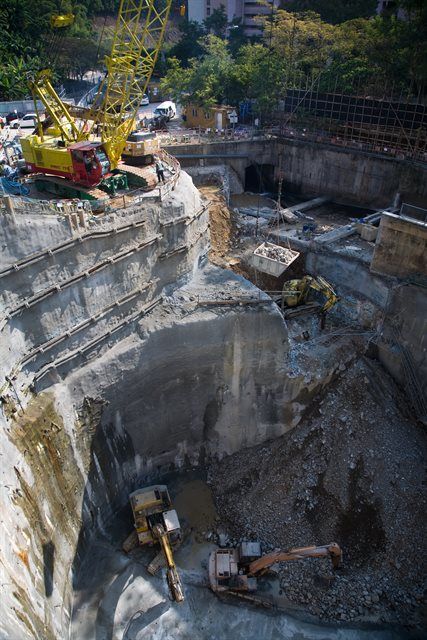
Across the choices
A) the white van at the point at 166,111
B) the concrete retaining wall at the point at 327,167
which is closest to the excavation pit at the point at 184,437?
the concrete retaining wall at the point at 327,167

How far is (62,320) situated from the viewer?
1908 centimetres

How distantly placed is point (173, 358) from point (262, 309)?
4.86 m

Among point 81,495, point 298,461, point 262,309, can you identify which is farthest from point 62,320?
point 298,461

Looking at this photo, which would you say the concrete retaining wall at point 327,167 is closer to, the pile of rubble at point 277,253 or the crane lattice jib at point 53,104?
the crane lattice jib at point 53,104

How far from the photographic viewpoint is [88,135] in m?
23.9

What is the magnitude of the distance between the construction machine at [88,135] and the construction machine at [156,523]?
14.2 metres

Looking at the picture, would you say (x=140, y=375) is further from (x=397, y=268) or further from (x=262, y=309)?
(x=397, y=268)

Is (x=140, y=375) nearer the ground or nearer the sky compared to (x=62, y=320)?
nearer the ground

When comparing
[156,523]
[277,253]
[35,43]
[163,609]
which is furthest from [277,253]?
[35,43]

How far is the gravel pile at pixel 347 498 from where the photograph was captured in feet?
63.5

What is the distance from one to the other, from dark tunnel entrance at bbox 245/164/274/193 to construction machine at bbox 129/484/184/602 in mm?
28079

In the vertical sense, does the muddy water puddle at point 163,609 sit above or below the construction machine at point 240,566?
below

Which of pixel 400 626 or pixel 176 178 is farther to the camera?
pixel 176 178

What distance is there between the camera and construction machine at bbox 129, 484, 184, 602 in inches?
771
